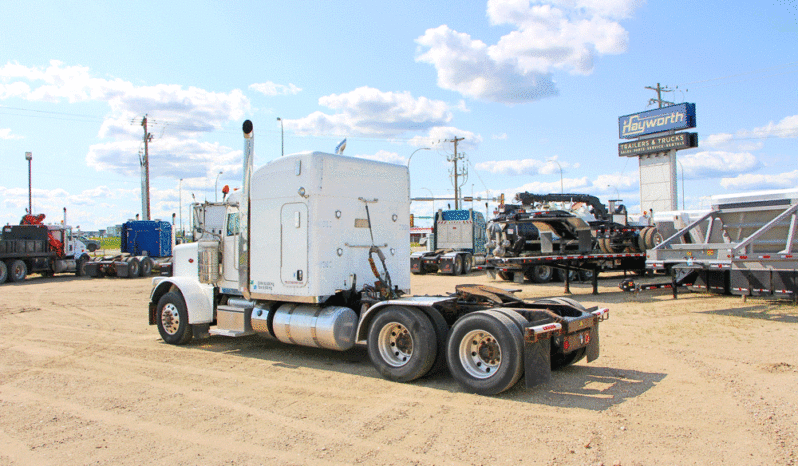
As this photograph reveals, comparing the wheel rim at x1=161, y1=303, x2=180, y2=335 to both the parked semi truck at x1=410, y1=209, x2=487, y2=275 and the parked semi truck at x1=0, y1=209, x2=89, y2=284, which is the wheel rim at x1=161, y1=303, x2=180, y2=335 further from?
the parked semi truck at x1=0, y1=209, x2=89, y2=284

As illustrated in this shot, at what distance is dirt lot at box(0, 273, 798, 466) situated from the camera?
4555 mm

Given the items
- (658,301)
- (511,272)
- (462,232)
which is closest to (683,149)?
(462,232)

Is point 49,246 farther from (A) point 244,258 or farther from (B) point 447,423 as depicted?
(B) point 447,423

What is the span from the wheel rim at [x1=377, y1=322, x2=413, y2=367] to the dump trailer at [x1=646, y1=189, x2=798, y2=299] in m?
8.46

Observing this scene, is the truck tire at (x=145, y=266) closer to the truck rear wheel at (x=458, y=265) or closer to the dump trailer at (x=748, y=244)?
the truck rear wheel at (x=458, y=265)

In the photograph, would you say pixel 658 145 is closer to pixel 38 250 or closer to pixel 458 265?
pixel 458 265

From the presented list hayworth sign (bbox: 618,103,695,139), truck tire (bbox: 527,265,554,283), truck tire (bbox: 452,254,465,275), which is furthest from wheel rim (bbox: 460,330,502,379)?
hayworth sign (bbox: 618,103,695,139)

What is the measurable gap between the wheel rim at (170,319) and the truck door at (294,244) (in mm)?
2571

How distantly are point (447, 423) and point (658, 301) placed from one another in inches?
437

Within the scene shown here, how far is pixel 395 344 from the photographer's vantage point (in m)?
7.01

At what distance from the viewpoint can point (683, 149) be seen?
51.9 metres

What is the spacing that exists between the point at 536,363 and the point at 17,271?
89.4 feet

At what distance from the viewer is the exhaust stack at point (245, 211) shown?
849 cm

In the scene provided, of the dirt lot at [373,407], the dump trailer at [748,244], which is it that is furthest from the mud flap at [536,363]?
the dump trailer at [748,244]
